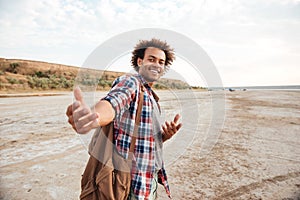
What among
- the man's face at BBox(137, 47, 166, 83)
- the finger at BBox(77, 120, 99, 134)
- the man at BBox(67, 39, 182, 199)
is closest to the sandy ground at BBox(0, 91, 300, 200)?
the man at BBox(67, 39, 182, 199)

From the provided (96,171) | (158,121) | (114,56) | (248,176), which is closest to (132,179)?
(96,171)

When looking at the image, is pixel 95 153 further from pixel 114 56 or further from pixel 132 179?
pixel 114 56

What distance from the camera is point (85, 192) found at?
1.27m

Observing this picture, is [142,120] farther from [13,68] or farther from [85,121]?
[13,68]

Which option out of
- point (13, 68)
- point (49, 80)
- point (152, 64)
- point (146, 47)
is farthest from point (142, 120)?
point (13, 68)

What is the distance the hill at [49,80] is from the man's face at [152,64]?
18.4 inches

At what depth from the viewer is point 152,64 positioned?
144cm

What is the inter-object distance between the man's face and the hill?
0.47 metres

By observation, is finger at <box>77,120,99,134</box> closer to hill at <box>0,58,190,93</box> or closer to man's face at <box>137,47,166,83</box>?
man's face at <box>137,47,166,83</box>

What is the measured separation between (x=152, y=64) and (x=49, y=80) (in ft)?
123

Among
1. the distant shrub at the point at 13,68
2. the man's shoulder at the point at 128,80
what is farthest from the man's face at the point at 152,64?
the distant shrub at the point at 13,68

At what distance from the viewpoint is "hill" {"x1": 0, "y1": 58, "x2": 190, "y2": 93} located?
1850mm

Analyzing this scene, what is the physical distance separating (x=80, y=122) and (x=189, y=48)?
1.39 meters

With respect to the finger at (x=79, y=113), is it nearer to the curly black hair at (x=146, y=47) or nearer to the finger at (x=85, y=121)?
the finger at (x=85, y=121)
